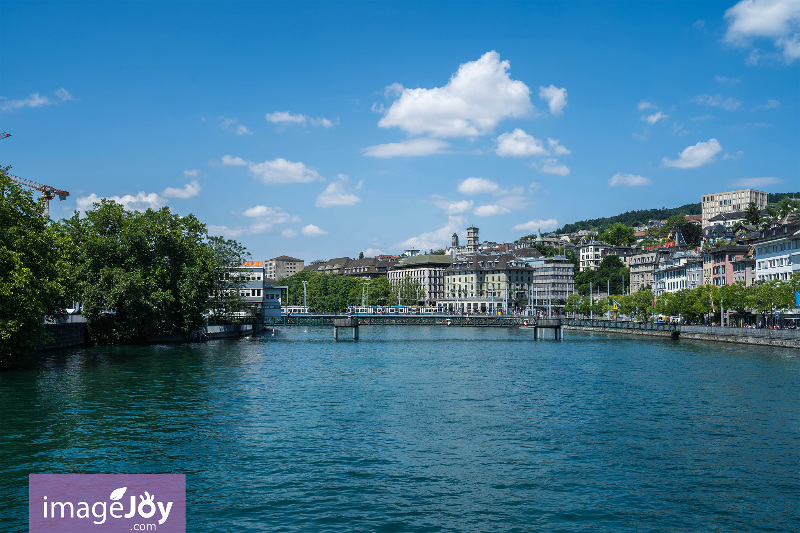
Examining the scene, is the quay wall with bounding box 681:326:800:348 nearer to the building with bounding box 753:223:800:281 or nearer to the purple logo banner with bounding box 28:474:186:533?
the building with bounding box 753:223:800:281

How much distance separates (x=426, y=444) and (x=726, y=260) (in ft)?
361

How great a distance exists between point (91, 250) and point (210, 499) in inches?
2316

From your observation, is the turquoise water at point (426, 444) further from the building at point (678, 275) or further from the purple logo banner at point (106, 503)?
the building at point (678, 275)

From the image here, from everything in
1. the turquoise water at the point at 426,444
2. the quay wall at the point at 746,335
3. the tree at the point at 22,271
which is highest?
the tree at the point at 22,271

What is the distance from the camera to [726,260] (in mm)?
122688

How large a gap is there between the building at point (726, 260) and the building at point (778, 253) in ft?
41.9

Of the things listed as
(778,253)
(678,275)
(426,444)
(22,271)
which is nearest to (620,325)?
(778,253)

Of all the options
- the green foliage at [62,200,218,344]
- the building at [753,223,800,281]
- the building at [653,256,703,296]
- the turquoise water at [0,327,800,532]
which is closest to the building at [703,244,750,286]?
the building at [653,256,703,296]

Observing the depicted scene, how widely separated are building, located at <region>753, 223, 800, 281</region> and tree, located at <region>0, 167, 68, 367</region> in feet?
272

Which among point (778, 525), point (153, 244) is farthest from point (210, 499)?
point (153, 244)

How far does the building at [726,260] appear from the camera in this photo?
12112 centimetres

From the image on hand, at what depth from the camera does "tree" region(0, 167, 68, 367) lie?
44.8 m

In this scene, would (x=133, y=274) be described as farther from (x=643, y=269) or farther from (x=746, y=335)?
(x=643, y=269)

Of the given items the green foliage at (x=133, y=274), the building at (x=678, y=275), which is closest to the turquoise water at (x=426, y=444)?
the green foliage at (x=133, y=274)
